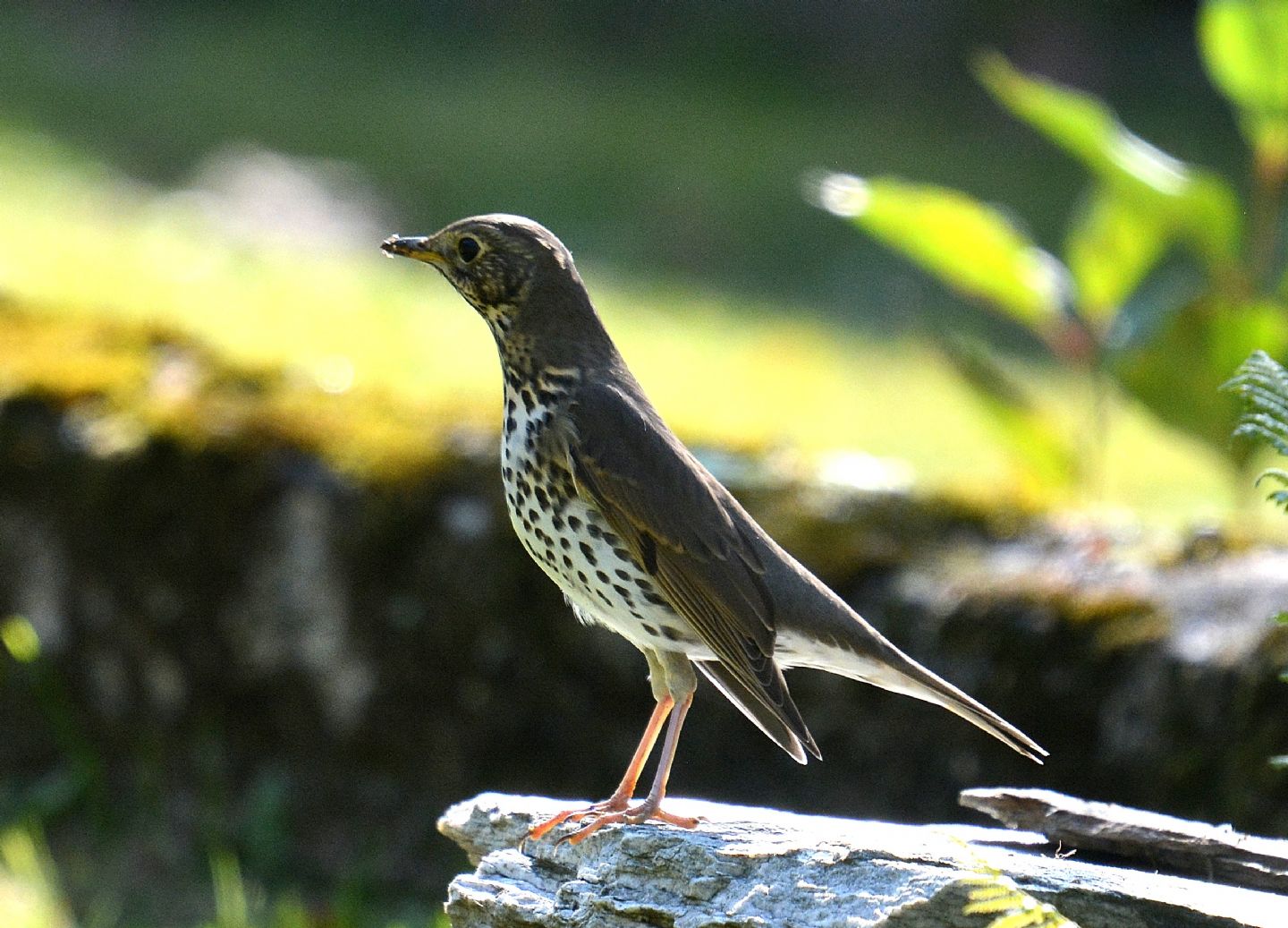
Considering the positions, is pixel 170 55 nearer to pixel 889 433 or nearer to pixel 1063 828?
pixel 889 433

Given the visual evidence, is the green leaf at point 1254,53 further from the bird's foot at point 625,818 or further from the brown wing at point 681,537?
the bird's foot at point 625,818

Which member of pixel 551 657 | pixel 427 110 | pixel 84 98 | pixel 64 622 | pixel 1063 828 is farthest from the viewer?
pixel 427 110

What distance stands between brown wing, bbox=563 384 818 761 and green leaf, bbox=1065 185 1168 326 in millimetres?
3164

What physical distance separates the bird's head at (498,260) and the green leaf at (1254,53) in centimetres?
338

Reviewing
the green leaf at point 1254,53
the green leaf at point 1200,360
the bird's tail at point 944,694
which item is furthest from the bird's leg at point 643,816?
the green leaf at point 1254,53

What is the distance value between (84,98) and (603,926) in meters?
13.0

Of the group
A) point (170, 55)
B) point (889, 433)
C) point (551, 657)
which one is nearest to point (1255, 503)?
point (889, 433)

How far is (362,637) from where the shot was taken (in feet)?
19.8

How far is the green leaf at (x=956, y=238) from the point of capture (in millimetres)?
6168

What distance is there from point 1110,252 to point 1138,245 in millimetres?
113

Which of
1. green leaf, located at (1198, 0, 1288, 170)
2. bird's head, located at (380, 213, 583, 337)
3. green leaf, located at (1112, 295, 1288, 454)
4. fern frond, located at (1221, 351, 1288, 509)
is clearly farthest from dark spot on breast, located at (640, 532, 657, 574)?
green leaf, located at (1198, 0, 1288, 170)

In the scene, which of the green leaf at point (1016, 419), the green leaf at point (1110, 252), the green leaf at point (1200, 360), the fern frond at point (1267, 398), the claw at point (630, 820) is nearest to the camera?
the fern frond at point (1267, 398)

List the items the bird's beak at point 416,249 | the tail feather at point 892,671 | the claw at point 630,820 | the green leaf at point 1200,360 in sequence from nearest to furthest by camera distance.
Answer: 1. the claw at point 630,820
2. the tail feather at point 892,671
3. the bird's beak at point 416,249
4. the green leaf at point 1200,360

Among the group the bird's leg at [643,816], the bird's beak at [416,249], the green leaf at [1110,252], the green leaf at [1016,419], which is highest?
the green leaf at [1110,252]
